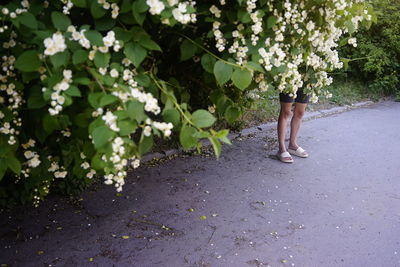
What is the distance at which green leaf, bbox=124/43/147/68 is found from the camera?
1791mm

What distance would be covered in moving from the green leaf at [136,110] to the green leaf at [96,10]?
0.50 metres

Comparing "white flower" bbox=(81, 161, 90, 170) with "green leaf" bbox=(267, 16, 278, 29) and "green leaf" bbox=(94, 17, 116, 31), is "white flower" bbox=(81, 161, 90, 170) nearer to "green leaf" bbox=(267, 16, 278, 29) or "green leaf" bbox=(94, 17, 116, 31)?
"green leaf" bbox=(94, 17, 116, 31)

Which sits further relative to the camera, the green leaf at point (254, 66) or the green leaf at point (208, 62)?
the green leaf at point (208, 62)

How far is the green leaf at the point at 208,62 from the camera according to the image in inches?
84.4

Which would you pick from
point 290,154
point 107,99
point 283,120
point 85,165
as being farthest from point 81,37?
point 290,154

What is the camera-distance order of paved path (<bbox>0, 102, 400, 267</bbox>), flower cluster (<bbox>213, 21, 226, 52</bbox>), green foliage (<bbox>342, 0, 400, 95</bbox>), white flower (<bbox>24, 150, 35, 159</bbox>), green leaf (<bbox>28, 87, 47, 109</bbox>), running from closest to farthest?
green leaf (<bbox>28, 87, 47, 109</bbox>) → white flower (<bbox>24, 150, 35, 159</bbox>) → flower cluster (<bbox>213, 21, 226, 52</bbox>) → paved path (<bbox>0, 102, 400, 267</bbox>) → green foliage (<bbox>342, 0, 400, 95</bbox>)

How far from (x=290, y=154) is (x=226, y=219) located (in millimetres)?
2173

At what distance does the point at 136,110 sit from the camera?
5.04ft

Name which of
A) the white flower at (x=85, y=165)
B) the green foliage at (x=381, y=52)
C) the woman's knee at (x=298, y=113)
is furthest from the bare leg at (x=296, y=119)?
the green foliage at (x=381, y=52)

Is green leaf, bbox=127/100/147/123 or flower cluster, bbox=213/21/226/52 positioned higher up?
flower cluster, bbox=213/21/226/52

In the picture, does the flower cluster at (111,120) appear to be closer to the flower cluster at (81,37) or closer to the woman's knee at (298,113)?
the flower cluster at (81,37)

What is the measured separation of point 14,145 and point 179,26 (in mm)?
1132

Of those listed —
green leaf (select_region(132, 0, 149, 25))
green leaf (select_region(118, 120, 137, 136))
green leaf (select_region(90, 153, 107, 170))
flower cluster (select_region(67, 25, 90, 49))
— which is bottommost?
green leaf (select_region(90, 153, 107, 170))

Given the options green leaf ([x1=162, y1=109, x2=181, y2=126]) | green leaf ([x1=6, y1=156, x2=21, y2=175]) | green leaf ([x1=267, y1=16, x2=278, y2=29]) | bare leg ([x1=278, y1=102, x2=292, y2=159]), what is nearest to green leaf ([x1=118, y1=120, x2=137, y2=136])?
green leaf ([x1=162, y1=109, x2=181, y2=126])
